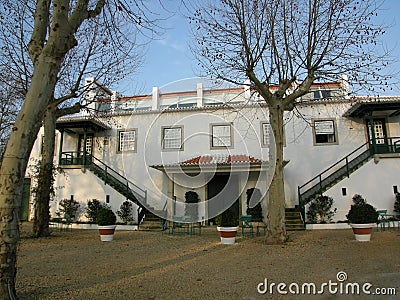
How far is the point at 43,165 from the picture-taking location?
11.8 m

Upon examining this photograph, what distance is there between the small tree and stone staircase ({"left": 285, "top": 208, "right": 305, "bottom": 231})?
7435mm

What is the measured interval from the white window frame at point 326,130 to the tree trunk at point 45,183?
1224cm

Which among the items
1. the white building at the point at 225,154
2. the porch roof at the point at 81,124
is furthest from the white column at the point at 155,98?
the porch roof at the point at 81,124

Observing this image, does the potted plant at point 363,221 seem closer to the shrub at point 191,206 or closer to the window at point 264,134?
the window at point 264,134

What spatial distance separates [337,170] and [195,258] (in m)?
10.1

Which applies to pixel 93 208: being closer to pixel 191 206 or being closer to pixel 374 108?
pixel 191 206

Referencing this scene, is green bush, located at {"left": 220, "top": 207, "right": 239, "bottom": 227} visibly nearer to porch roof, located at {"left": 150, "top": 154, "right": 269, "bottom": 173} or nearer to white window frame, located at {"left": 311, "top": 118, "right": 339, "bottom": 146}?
porch roof, located at {"left": 150, "top": 154, "right": 269, "bottom": 173}

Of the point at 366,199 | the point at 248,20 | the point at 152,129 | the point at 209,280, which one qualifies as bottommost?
the point at 209,280

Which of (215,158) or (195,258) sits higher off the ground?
(215,158)

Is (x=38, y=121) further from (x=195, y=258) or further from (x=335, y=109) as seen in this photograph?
(x=335, y=109)

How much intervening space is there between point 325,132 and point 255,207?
17.6ft

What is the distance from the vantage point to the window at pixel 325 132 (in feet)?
53.5

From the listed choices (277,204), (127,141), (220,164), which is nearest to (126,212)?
(127,141)

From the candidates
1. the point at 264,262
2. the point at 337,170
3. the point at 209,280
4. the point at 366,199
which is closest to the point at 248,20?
the point at 264,262
